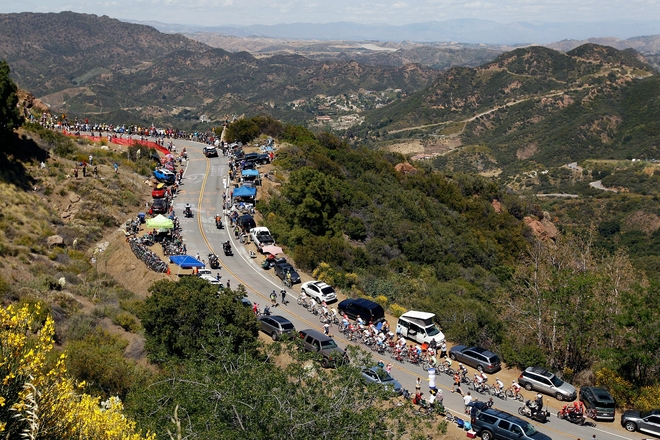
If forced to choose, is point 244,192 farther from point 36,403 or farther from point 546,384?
point 36,403

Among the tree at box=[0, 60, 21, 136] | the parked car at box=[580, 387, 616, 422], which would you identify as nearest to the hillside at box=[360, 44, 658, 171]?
the tree at box=[0, 60, 21, 136]

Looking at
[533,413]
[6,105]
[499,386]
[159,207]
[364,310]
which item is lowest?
[499,386]

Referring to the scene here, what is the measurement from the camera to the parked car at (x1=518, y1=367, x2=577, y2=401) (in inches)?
873

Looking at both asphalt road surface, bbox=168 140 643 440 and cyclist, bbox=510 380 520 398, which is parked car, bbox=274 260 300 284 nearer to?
asphalt road surface, bbox=168 140 643 440

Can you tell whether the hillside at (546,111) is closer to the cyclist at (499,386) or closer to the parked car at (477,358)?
the parked car at (477,358)

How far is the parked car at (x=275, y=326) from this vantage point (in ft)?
83.5

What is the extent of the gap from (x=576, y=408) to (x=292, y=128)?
171ft

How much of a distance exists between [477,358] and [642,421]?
22.4 feet

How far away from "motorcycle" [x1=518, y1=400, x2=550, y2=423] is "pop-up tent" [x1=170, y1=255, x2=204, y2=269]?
1941 centimetres

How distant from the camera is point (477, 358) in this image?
24.6 m

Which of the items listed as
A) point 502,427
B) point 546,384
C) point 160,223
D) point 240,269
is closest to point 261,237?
point 240,269

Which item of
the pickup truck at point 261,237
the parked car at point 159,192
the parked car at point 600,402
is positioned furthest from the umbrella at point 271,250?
the parked car at point 600,402

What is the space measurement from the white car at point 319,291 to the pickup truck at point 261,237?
22.6 feet

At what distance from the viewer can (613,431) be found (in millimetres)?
20016
